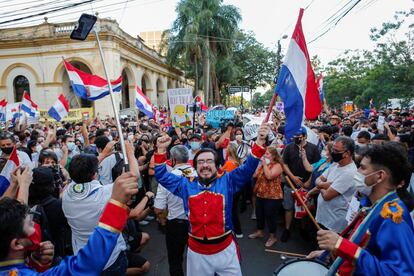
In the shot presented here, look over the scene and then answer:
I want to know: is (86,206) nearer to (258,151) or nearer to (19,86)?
(258,151)

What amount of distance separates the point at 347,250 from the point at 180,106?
729 centimetres

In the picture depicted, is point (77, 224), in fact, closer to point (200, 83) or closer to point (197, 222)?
point (197, 222)

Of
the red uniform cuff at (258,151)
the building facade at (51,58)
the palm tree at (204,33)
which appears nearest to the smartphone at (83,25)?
the red uniform cuff at (258,151)

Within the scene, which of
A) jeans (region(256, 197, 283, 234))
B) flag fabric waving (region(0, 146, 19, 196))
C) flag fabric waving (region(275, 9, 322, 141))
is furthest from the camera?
jeans (region(256, 197, 283, 234))

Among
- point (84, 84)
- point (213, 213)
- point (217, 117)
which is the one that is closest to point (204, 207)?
point (213, 213)

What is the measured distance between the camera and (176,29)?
2833 centimetres

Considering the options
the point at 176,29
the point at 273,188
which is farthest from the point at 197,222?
the point at 176,29

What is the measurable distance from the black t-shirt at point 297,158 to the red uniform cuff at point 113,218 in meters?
4.25

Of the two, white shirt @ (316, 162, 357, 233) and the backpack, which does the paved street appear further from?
the backpack

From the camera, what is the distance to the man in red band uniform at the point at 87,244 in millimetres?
1492

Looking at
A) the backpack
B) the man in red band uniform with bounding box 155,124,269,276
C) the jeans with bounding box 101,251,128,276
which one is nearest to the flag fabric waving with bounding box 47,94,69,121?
the backpack

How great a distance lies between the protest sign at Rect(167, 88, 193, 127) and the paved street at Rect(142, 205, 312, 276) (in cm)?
341

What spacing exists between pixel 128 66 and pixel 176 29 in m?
5.64

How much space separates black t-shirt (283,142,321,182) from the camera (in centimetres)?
532
